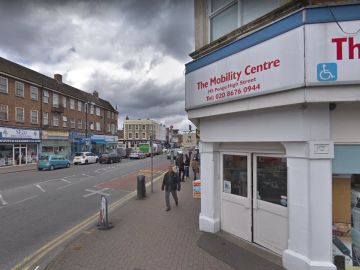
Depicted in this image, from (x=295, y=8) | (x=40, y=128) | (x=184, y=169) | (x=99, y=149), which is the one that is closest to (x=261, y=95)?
(x=295, y=8)

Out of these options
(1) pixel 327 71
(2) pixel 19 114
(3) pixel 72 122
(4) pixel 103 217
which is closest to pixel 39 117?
(2) pixel 19 114

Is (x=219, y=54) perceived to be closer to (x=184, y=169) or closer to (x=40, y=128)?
(x=184, y=169)

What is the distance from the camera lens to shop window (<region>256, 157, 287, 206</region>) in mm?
5531

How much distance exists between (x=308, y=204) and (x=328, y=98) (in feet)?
5.81

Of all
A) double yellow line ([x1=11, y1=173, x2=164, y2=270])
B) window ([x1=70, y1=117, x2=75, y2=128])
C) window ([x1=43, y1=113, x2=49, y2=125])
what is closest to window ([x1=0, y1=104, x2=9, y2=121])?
window ([x1=43, y1=113, x2=49, y2=125])

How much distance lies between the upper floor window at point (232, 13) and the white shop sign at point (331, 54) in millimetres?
1431

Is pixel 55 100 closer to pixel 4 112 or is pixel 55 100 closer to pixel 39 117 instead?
pixel 39 117

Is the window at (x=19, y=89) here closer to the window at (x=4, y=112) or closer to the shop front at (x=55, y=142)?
the window at (x=4, y=112)

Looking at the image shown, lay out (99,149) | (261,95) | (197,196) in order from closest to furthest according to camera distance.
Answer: (261,95) → (197,196) → (99,149)

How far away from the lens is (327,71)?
4.48m

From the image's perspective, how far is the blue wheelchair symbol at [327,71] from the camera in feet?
14.6

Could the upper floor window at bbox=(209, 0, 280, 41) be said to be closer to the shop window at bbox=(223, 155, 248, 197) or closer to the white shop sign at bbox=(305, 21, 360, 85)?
the white shop sign at bbox=(305, 21, 360, 85)

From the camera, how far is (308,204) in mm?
4770

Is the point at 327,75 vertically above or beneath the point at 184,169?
above
